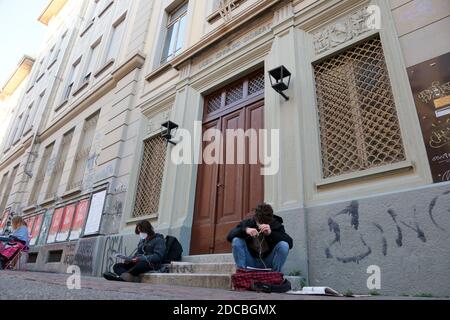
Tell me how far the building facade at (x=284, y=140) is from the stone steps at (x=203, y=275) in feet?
1.66

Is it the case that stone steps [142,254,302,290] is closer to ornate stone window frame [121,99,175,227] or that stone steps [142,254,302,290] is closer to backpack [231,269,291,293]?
backpack [231,269,291,293]

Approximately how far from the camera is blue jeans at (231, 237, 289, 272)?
11.2ft

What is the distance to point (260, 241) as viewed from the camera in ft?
11.7

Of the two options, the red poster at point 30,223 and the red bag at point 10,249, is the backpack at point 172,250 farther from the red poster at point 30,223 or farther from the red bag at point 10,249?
the red poster at point 30,223

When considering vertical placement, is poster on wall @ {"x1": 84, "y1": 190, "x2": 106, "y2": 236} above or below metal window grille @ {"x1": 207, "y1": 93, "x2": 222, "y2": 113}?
below

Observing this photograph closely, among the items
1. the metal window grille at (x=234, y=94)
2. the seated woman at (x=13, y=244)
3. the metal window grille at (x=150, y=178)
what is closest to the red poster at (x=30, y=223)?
the seated woman at (x=13, y=244)

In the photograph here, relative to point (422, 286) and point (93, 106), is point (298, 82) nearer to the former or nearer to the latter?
point (422, 286)

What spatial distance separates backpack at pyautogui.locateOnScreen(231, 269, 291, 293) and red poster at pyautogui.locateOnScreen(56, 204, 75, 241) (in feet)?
22.4

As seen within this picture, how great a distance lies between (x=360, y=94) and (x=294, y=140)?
1091 mm

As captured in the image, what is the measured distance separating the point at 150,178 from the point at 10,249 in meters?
3.39

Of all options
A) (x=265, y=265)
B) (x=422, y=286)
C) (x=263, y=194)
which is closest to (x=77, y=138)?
(x=263, y=194)

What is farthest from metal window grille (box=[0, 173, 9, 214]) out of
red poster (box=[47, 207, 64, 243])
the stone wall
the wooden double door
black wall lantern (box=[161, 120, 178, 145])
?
the stone wall

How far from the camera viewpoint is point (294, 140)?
4641mm

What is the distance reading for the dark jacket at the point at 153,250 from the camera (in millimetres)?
4617
